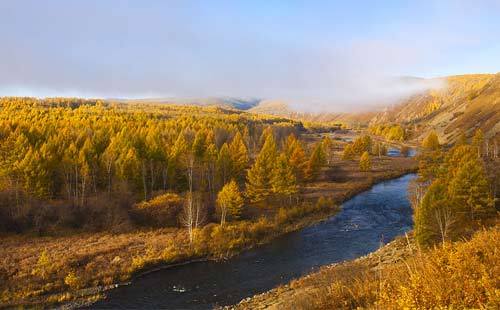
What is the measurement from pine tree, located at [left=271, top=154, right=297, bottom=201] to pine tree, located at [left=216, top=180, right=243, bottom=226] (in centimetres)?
782

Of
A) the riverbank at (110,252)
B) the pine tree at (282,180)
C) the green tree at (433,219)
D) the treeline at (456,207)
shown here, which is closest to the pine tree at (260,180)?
the pine tree at (282,180)

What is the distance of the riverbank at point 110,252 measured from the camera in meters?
32.3

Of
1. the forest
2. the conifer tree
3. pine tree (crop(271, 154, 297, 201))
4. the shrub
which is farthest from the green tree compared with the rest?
the shrub

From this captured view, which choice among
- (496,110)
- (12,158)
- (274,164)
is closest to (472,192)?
(274,164)

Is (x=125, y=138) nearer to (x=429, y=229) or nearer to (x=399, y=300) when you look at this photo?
(x=429, y=229)

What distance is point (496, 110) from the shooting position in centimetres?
13500

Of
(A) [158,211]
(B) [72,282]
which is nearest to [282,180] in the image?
(A) [158,211]

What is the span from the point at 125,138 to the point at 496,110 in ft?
430

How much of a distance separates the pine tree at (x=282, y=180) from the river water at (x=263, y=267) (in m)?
7.03

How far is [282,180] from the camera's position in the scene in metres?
55.8

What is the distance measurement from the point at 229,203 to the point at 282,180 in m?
10.6

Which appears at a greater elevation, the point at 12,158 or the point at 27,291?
the point at 12,158

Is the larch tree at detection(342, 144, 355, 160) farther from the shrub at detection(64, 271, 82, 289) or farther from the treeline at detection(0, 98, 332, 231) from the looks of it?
the shrub at detection(64, 271, 82, 289)

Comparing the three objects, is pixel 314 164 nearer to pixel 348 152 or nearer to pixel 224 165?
pixel 224 165
